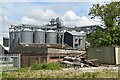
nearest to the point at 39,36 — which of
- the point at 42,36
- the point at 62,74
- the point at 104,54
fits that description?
the point at 42,36

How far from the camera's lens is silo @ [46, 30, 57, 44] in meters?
55.3

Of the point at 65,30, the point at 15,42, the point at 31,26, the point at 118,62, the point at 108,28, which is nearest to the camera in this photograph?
the point at 118,62

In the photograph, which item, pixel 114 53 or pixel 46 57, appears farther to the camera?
pixel 46 57

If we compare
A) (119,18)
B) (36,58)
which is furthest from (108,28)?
(36,58)

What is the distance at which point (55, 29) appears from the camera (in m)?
56.2

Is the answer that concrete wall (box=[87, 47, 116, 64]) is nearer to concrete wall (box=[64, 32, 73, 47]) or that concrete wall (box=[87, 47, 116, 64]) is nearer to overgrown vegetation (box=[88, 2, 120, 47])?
overgrown vegetation (box=[88, 2, 120, 47])

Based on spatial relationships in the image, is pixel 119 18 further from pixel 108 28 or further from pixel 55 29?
pixel 55 29

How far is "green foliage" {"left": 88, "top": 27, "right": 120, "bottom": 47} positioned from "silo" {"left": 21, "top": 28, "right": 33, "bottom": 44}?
777 inches

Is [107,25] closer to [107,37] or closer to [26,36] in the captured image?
[107,37]

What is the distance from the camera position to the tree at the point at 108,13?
34.4 metres

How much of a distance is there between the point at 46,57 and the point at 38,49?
3179 mm

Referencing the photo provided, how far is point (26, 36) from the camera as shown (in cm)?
5266

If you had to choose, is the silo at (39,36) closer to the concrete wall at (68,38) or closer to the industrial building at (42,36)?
the industrial building at (42,36)

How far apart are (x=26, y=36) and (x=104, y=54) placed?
27042mm
